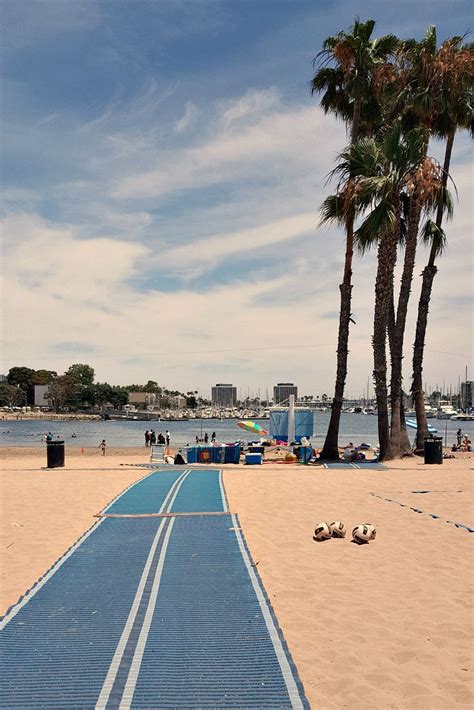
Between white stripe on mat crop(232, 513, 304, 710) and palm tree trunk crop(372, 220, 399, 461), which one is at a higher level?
palm tree trunk crop(372, 220, 399, 461)

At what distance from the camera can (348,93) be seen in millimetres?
26531

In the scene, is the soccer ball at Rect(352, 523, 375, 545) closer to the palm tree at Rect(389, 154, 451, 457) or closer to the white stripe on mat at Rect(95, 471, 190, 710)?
the white stripe on mat at Rect(95, 471, 190, 710)

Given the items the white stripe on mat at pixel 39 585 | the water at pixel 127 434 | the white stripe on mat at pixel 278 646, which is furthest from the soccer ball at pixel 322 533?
the water at pixel 127 434

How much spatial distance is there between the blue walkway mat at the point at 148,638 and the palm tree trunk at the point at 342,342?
60.8 feet

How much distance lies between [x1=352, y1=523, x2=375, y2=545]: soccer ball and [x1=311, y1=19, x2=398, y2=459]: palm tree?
53.7ft

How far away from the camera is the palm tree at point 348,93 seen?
2594 centimetres

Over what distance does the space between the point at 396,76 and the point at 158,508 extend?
801 inches

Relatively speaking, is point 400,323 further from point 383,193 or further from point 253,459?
point 253,459

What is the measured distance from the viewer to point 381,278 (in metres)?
25.2

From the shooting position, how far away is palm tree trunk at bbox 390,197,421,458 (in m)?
25.1

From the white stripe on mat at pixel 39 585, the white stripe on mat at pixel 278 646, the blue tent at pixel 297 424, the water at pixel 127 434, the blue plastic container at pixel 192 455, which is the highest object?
the blue tent at pixel 297 424

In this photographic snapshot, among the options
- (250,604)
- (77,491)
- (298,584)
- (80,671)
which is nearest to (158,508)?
(77,491)

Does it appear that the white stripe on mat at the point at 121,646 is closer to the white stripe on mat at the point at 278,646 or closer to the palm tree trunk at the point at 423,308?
the white stripe on mat at the point at 278,646

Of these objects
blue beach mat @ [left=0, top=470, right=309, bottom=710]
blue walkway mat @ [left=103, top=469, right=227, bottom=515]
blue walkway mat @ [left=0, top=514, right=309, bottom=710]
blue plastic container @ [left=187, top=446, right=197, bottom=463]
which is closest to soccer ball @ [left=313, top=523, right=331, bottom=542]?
blue beach mat @ [left=0, top=470, right=309, bottom=710]
